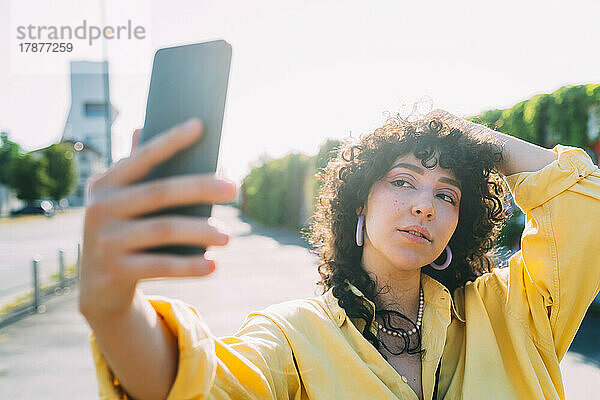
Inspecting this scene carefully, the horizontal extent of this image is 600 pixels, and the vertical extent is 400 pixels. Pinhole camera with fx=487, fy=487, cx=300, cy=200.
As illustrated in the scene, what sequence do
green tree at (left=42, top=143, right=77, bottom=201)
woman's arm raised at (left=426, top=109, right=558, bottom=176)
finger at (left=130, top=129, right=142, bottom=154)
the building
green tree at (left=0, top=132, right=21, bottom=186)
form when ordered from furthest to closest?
green tree at (left=42, top=143, right=77, bottom=201) < green tree at (left=0, top=132, right=21, bottom=186) < the building < woman's arm raised at (left=426, top=109, right=558, bottom=176) < finger at (left=130, top=129, right=142, bottom=154)

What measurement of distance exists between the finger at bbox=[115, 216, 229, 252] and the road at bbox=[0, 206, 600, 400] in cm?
158

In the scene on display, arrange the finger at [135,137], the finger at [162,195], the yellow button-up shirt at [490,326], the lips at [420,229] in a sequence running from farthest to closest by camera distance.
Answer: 1. the lips at [420,229]
2. the yellow button-up shirt at [490,326]
3. the finger at [135,137]
4. the finger at [162,195]

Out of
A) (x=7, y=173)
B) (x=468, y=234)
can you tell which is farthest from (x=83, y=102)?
(x=468, y=234)

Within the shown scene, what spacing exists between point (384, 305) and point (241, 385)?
2.95ft

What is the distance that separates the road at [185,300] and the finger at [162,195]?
5.23 ft

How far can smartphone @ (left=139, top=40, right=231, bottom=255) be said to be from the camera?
2.34ft

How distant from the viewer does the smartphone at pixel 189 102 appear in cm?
71

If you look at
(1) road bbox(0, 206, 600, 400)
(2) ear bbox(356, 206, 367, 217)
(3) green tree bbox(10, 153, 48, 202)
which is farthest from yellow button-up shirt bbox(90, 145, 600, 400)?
(3) green tree bbox(10, 153, 48, 202)

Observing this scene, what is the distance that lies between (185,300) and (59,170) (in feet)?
166

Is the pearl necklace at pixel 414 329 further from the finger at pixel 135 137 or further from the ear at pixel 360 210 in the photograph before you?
the finger at pixel 135 137

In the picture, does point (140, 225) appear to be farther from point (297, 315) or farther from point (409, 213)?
point (409, 213)

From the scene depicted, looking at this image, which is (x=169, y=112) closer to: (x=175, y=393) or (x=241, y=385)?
(x=175, y=393)

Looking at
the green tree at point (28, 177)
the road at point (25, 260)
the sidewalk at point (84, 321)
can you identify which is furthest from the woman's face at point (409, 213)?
the green tree at point (28, 177)

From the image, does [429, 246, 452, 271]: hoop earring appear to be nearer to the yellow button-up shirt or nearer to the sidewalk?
the yellow button-up shirt
